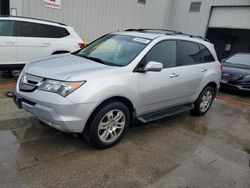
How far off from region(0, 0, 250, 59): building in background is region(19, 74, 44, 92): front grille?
620 cm

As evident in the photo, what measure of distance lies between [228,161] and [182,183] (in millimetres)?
1078

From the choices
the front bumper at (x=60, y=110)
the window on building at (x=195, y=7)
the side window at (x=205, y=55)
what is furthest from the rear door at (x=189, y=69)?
the window on building at (x=195, y=7)

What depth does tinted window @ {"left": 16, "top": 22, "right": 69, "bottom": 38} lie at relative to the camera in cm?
670

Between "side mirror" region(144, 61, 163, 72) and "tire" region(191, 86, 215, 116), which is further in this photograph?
"tire" region(191, 86, 215, 116)

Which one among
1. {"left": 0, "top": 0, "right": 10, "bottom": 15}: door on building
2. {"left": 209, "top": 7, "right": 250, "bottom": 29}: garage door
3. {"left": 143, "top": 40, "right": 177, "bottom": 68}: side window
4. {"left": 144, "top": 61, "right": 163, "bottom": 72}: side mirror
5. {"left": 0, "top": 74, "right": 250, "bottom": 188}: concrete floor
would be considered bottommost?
{"left": 0, "top": 74, "right": 250, "bottom": 188}: concrete floor

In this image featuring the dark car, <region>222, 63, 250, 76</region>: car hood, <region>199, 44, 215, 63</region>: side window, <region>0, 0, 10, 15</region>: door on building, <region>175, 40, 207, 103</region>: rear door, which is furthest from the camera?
<region>0, 0, 10, 15</region>: door on building

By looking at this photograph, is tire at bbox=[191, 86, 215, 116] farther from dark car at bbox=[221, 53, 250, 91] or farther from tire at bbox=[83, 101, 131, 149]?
dark car at bbox=[221, 53, 250, 91]

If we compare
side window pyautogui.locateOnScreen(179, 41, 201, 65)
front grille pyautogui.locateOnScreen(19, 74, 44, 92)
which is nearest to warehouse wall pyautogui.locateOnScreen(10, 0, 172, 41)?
front grille pyautogui.locateOnScreen(19, 74, 44, 92)

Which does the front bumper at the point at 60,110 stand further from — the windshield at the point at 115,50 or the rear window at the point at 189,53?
the rear window at the point at 189,53

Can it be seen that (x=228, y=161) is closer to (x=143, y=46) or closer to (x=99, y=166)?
(x=99, y=166)

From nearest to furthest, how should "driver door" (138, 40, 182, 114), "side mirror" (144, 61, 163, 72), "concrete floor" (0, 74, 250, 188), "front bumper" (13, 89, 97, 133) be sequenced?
"concrete floor" (0, 74, 250, 188) < "front bumper" (13, 89, 97, 133) < "side mirror" (144, 61, 163, 72) < "driver door" (138, 40, 182, 114)

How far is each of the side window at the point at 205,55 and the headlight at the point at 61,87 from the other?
3.06 metres

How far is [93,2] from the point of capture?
417 inches

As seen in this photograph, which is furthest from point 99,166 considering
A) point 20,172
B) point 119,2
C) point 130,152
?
point 119,2
